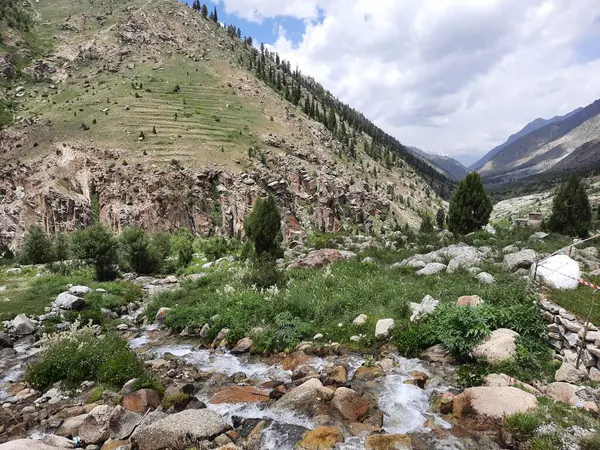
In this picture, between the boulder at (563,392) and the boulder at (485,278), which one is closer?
the boulder at (563,392)

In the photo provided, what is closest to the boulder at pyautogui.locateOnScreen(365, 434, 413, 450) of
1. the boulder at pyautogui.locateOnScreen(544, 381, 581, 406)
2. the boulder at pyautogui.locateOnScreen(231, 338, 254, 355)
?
the boulder at pyautogui.locateOnScreen(544, 381, 581, 406)

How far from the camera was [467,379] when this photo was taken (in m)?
8.90

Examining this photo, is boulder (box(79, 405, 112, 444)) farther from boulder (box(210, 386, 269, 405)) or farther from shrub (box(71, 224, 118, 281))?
shrub (box(71, 224, 118, 281))

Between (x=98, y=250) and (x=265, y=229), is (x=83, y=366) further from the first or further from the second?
(x=265, y=229)

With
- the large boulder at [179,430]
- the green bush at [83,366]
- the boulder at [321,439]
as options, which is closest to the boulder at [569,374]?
the boulder at [321,439]

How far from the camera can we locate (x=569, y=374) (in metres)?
8.20

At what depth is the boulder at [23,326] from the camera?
1473 centimetres

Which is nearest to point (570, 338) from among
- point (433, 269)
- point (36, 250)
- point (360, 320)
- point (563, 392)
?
point (563, 392)

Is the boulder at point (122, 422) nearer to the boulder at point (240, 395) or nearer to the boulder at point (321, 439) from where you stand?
the boulder at point (240, 395)

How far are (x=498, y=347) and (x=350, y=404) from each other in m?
4.26

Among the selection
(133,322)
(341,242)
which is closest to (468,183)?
(341,242)

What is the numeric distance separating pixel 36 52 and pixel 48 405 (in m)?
79.0

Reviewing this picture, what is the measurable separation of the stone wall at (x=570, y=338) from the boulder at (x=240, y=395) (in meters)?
7.45

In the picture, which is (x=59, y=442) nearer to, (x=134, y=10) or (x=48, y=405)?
(x=48, y=405)
